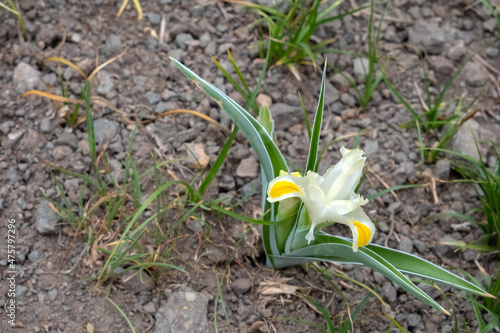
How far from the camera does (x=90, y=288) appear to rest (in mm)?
1784

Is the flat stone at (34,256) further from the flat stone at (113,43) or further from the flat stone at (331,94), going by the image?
the flat stone at (331,94)

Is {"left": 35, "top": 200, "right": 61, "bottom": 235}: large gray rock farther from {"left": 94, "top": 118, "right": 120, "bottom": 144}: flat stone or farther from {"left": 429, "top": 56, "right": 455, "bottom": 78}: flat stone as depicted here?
{"left": 429, "top": 56, "right": 455, "bottom": 78}: flat stone

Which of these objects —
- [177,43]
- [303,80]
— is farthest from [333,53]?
[177,43]

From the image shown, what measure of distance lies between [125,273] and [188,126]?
739mm

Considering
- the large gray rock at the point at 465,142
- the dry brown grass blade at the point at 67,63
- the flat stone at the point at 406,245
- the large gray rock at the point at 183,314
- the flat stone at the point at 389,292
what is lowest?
the large gray rock at the point at 183,314

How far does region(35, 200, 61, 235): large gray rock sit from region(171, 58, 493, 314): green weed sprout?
0.73 meters

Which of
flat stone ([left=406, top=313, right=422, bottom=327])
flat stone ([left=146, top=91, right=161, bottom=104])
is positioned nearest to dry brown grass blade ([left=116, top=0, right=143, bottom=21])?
flat stone ([left=146, top=91, right=161, bottom=104])

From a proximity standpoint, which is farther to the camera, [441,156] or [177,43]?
[177,43]

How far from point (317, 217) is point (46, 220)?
1059 mm

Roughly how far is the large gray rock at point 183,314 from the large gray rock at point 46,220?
1.70 feet

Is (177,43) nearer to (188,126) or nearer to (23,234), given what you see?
(188,126)

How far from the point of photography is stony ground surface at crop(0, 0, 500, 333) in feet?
5.90

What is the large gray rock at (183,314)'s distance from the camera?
5.68 feet

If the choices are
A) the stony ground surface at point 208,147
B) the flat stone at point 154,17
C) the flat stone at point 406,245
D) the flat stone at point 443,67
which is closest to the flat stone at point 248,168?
the stony ground surface at point 208,147
